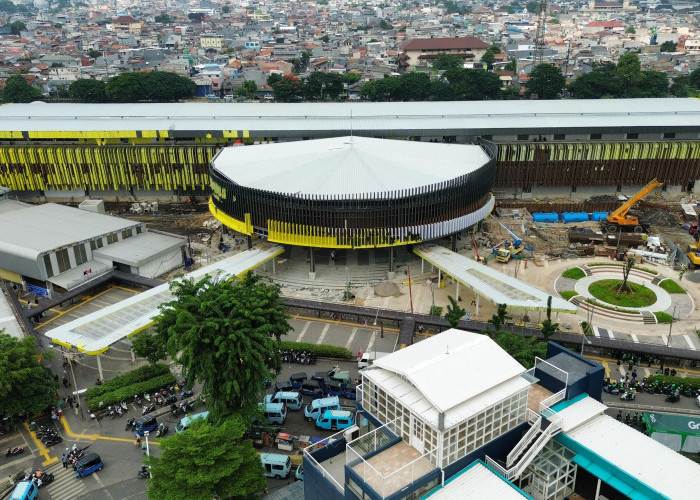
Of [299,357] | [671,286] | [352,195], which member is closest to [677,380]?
[671,286]

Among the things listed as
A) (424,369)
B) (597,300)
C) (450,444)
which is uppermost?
(424,369)

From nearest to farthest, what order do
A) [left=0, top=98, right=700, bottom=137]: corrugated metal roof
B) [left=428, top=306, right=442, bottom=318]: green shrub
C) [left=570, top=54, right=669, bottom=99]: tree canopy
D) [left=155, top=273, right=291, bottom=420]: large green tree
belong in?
[left=155, top=273, right=291, bottom=420]: large green tree < [left=428, top=306, right=442, bottom=318]: green shrub < [left=0, top=98, right=700, bottom=137]: corrugated metal roof < [left=570, top=54, right=669, bottom=99]: tree canopy

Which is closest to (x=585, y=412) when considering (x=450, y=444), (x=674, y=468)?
(x=674, y=468)

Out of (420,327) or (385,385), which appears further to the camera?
(420,327)

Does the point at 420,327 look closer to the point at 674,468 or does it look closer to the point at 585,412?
the point at 585,412

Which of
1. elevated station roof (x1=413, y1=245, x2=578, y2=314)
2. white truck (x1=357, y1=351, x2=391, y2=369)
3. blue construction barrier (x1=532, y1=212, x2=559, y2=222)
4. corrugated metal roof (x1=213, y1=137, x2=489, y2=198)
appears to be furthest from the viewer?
blue construction barrier (x1=532, y1=212, x2=559, y2=222)

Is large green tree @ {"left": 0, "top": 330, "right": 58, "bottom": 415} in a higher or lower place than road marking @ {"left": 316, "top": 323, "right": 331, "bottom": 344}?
higher

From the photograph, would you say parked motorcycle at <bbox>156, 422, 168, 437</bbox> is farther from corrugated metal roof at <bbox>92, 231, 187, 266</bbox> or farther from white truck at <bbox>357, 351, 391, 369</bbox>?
corrugated metal roof at <bbox>92, 231, 187, 266</bbox>

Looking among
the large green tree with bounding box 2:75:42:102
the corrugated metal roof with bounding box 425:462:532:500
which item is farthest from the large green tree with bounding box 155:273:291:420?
the large green tree with bounding box 2:75:42:102

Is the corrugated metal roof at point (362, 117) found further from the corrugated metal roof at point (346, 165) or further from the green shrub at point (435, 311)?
the green shrub at point (435, 311)
